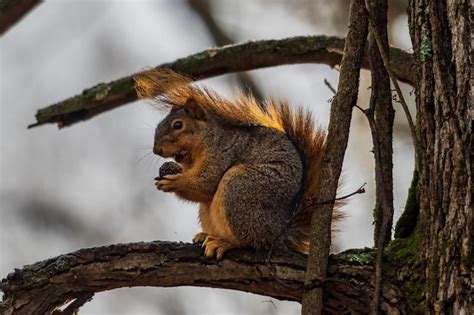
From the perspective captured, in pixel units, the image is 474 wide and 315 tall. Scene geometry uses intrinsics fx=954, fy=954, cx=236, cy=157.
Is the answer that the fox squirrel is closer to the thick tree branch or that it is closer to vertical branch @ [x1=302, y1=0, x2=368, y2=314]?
vertical branch @ [x1=302, y1=0, x2=368, y2=314]

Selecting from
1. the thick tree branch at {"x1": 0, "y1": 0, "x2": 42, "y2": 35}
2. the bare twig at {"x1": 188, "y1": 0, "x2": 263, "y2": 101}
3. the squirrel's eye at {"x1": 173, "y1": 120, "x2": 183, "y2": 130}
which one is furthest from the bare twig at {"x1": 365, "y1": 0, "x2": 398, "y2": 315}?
the bare twig at {"x1": 188, "y1": 0, "x2": 263, "y2": 101}

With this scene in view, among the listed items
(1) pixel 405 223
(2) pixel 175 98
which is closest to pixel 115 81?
(2) pixel 175 98

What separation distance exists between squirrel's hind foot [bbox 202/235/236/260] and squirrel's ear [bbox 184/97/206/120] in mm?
705

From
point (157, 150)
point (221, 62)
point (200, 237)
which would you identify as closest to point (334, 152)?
point (200, 237)

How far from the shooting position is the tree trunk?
6.89 ft

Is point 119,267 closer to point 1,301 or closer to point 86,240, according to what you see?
point 1,301

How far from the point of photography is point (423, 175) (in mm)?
2262

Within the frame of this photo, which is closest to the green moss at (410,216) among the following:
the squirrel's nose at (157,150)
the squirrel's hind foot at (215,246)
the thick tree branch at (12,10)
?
the squirrel's hind foot at (215,246)

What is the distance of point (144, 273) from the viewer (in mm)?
2441

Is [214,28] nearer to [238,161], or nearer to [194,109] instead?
[194,109]

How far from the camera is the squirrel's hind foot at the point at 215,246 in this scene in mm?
2498

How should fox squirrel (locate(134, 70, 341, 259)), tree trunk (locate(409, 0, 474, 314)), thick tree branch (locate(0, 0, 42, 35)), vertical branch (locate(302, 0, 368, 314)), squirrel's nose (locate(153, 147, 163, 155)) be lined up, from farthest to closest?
1. thick tree branch (locate(0, 0, 42, 35))
2. squirrel's nose (locate(153, 147, 163, 155))
3. fox squirrel (locate(134, 70, 341, 259))
4. vertical branch (locate(302, 0, 368, 314))
5. tree trunk (locate(409, 0, 474, 314))

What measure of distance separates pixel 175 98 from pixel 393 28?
84.2 inches

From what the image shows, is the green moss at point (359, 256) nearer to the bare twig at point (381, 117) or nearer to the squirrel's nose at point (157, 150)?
the bare twig at point (381, 117)
